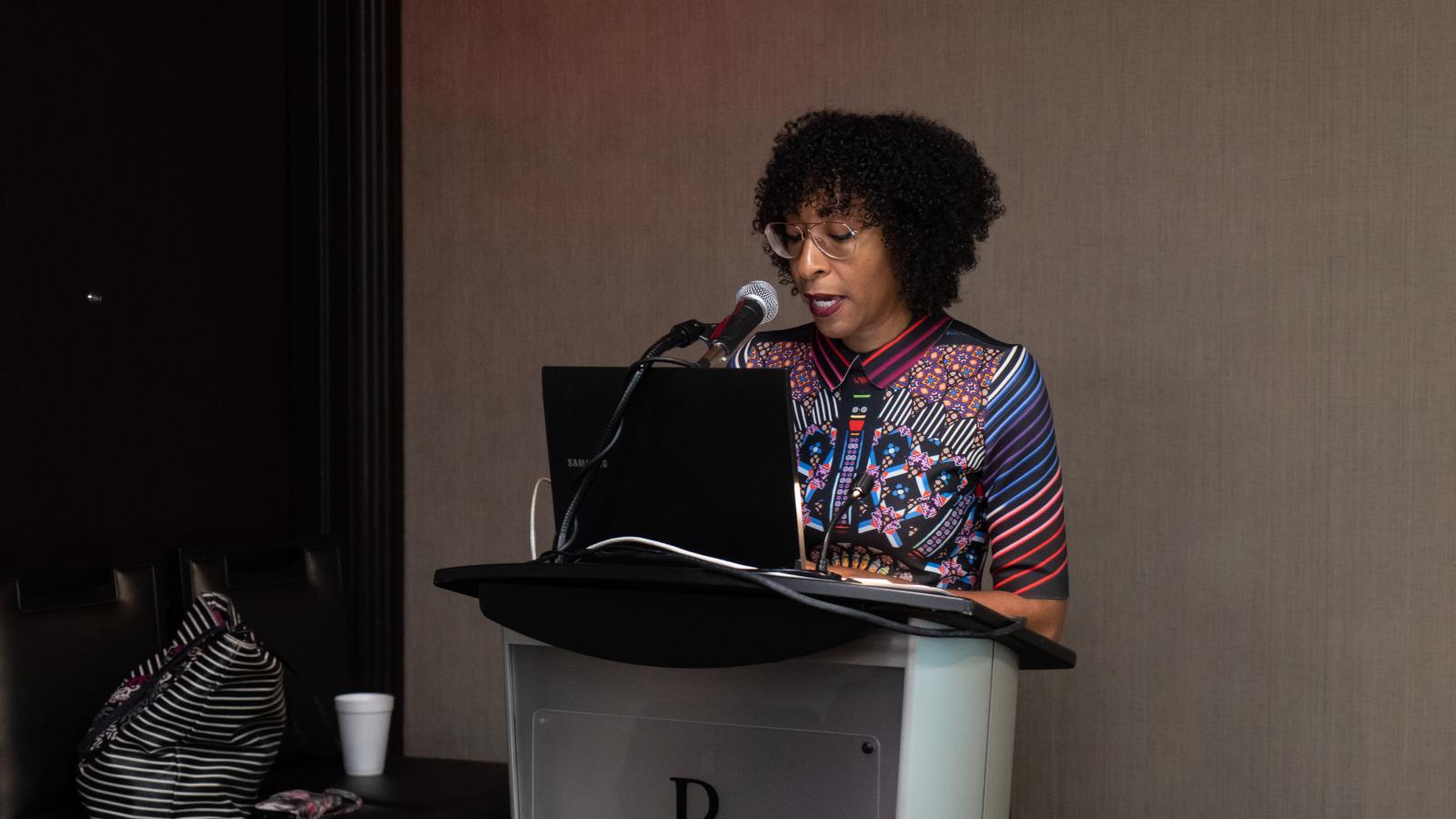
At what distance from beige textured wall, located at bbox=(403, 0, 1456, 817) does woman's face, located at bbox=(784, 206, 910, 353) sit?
3.50 ft

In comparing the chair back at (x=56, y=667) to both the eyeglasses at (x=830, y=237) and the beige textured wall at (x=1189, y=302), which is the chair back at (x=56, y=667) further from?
the eyeglasses at (x=830, y=237)

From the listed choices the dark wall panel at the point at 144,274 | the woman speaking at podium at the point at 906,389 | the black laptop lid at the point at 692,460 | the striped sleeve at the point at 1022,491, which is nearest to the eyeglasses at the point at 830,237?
the woman speaking at podium at the point at 906,389

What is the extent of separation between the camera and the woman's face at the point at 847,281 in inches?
66.2

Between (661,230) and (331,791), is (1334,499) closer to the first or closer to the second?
(661,230)

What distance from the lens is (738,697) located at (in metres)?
1.24

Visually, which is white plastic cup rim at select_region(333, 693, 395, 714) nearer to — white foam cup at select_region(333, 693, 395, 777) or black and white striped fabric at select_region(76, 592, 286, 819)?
white foam cup at select_region(333, 693, 395, 777)

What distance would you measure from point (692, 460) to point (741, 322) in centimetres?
20

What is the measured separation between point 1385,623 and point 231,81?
2.49 metres

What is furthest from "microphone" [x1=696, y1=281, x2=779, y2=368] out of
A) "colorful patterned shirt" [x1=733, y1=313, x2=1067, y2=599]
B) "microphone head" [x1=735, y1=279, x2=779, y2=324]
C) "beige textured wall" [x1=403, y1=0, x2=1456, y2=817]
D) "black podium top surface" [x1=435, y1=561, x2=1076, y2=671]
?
"beige textured wall" [x1=403, y1=0, x2=1456, y2=817]

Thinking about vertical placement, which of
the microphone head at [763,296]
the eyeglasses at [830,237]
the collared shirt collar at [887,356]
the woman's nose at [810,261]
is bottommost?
the collared shirt collar at [887,356]

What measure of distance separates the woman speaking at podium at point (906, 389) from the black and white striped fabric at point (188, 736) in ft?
3.25

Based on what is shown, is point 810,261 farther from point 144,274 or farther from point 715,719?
point 144,274

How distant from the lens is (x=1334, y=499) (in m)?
2.53

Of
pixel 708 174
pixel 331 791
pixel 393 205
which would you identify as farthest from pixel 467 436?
pixel 331 791
